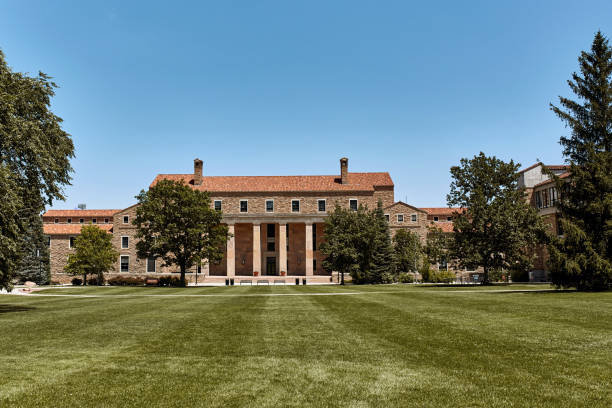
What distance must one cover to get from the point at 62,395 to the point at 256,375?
9.50 ft

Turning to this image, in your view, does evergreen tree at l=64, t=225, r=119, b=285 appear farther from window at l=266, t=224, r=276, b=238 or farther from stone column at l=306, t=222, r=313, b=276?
stone column at l=306, t=222, r=313, b=276

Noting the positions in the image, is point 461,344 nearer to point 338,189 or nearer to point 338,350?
point 338,350

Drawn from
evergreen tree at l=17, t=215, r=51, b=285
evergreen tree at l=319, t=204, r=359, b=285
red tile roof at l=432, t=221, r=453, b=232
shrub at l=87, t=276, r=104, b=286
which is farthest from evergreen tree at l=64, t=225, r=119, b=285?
red tile roof at l=432, t=221, r=453, b=232

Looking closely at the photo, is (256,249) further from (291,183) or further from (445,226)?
(445,226)

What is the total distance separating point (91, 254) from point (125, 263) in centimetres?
1153

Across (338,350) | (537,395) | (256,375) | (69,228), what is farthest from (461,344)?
(69,228)

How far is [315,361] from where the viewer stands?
353 inches

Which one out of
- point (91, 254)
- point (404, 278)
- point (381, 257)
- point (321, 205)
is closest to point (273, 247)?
point (321, 205)

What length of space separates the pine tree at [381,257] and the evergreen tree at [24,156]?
35.5 meters

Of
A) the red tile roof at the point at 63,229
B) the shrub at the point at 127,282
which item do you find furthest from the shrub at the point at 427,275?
the red tile roof at the point at 63,229

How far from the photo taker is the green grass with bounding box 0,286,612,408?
21.7 ft

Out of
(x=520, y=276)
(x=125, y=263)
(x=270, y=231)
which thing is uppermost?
(x=270, y=231)

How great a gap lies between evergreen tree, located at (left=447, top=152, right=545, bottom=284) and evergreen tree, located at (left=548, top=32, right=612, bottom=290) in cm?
678

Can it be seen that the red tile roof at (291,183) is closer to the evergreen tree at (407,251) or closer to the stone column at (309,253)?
the stone column at (309,253)
